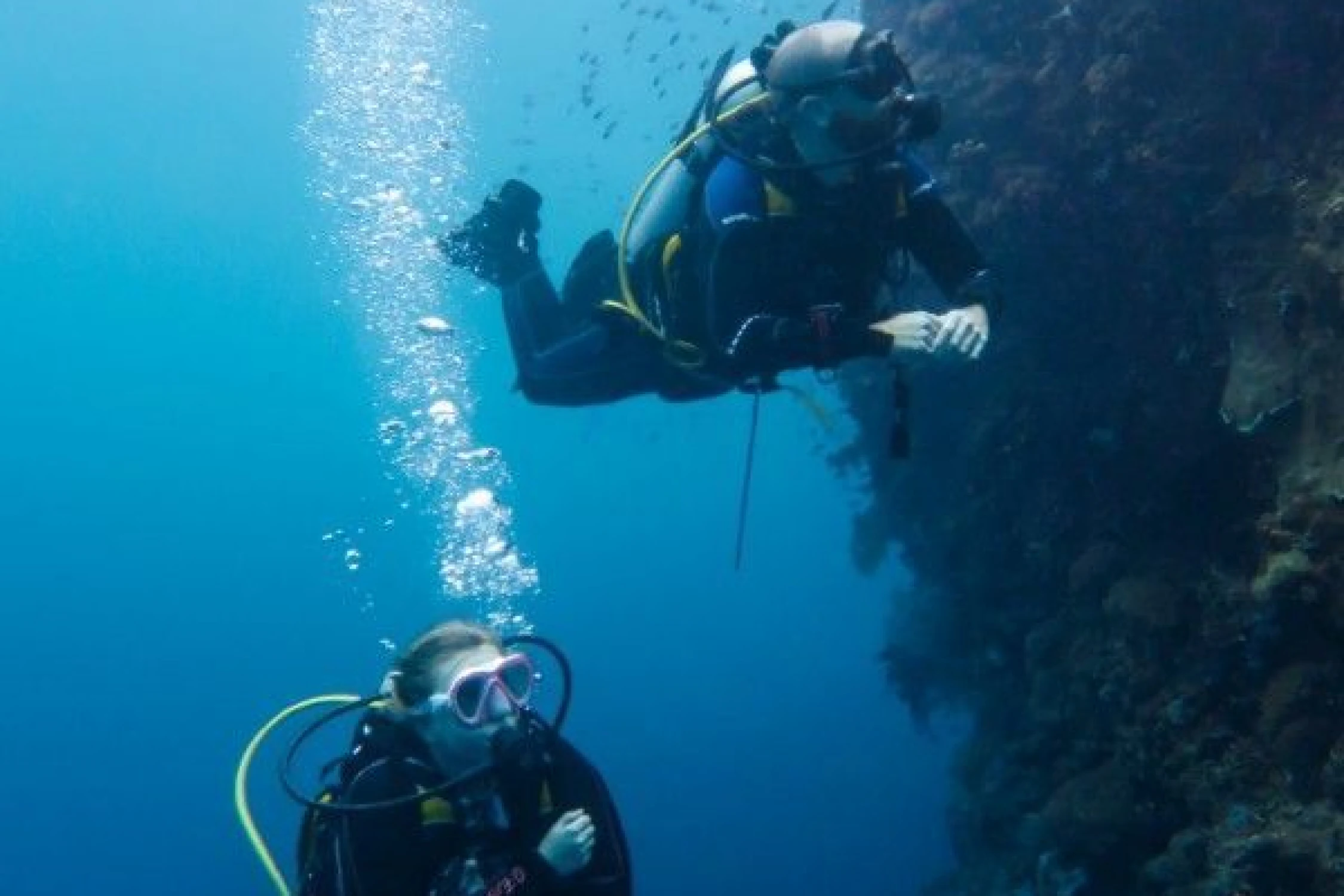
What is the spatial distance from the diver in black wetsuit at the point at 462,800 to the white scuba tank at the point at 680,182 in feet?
8.56

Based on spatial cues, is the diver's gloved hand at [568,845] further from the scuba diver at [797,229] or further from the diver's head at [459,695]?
the scuba diver at [797,229]

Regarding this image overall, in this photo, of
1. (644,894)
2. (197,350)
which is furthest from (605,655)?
(197,350)

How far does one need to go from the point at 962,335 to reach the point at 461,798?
2926 millimetres

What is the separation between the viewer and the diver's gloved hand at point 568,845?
12.7ft

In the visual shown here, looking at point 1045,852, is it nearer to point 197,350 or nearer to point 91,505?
point 91,505

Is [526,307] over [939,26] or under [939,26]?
under

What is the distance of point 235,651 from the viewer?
81438mm

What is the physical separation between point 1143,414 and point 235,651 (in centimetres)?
8437

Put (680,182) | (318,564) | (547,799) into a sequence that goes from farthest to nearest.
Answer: (318,564) → (680,182) → (547,799)

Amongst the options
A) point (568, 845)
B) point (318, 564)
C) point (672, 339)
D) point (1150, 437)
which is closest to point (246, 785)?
point (568, 845)

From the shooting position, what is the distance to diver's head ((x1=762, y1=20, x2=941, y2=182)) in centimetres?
441

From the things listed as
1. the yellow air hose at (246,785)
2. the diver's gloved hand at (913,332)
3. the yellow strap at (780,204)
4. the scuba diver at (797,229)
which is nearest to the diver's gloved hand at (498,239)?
the scuba diver at (797,229)

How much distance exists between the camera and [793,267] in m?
4.85

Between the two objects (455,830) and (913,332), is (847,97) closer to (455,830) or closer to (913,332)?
(913,332)
